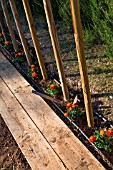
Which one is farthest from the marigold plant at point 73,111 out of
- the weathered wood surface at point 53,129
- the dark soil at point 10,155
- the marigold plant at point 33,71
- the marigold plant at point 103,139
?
the marigold plant at point 33,71

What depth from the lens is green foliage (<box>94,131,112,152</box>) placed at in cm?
307

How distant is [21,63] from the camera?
16.1ft

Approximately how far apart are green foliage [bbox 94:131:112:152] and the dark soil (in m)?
0.88

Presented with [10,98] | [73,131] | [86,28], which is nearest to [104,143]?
[73,131]

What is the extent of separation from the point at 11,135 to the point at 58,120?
688 mm

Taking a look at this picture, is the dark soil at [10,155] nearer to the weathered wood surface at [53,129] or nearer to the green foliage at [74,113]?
the weathered wood surface at [53,129]

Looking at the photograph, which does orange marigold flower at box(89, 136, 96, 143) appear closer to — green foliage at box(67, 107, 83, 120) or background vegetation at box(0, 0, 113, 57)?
green foliage at box(67, 107, 83, 120)

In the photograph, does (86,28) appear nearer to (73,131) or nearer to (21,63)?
(21,63)

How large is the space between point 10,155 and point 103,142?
1.20 metres

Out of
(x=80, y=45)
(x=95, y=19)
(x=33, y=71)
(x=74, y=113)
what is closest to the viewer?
(x=80, y=45)

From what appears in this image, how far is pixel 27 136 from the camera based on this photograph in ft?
11.2

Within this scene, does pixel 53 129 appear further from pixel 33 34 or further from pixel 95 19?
pixel 95 19

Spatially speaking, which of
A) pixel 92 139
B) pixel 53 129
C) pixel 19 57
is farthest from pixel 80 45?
pixel 19 57

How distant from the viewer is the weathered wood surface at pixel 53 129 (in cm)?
298
